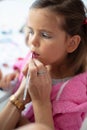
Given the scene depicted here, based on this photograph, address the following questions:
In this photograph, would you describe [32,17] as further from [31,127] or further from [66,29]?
[31,127]

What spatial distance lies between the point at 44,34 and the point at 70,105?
250 mm

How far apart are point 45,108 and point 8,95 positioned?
0.80 ft

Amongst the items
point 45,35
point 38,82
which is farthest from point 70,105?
point 45,35

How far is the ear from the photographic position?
1.01m

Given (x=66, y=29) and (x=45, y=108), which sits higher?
(x=66, y=29)


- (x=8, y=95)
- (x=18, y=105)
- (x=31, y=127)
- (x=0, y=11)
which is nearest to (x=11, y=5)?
(x=0, y=11)

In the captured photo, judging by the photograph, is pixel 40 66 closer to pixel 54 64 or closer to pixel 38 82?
pixel 38 82

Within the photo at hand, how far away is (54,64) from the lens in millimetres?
1069

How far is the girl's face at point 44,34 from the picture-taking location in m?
0.96

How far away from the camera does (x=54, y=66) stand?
1.08 metres

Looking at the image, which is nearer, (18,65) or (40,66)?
(40,66)

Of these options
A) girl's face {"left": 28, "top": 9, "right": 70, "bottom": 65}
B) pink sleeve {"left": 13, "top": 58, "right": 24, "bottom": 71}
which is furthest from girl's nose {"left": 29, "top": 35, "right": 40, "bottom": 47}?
pink sleeve {"left": 13, "top": 58, "right": 24, "bottom": 71}

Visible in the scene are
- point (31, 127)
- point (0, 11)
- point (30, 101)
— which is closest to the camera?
point (31, 127)

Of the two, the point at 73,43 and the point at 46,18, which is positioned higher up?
the point at 46,18
